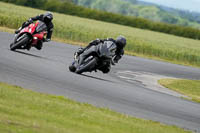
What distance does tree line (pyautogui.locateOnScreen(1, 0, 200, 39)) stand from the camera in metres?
74.3

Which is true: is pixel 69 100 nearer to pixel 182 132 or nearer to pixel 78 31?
pixel 182 132

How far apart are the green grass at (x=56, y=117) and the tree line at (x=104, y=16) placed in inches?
2475

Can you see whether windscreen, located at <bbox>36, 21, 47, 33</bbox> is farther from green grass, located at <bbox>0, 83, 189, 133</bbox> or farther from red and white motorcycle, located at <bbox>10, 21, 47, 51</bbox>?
green grass, located at <bbox>0, 83, 189, 133</bbox>

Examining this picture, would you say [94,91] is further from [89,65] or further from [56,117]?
[56,117]

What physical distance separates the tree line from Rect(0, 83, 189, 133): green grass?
2475 inches

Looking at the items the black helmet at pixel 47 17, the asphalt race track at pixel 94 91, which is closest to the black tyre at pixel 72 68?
the asphalt race track at pixel 94 91

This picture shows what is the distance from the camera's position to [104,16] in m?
76.0

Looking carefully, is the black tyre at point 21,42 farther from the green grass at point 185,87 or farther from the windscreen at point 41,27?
the green grass at point 185,87

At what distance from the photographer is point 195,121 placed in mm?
12906

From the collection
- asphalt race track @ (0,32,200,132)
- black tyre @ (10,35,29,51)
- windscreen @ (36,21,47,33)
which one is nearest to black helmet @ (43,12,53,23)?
windscreen @ (36,21,47,33)

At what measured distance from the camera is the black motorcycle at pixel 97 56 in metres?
16.5

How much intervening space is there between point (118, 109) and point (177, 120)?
50.5 inches

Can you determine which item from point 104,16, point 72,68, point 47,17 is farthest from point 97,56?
point 104,16

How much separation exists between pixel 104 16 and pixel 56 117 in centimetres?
6688
